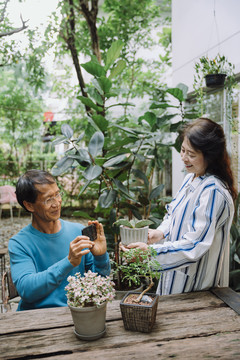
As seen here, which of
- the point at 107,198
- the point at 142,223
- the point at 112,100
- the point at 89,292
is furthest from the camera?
the point at 112,100

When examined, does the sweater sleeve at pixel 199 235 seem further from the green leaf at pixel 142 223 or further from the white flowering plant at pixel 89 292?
the white flowering plant at pixel 89 292

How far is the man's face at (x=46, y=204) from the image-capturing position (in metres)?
1.46

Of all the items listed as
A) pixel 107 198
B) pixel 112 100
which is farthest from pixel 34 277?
pixel 112 100

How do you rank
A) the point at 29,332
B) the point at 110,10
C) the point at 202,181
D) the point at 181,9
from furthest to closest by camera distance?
the point at 110,10 < the point at 181,9 < the point at 202,181 < the point at 29,332

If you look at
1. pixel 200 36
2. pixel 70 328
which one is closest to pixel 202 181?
pixel 70 328

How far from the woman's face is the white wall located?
1433 millimetres

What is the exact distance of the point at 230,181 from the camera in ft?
4.75

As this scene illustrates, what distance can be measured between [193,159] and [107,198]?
Answer: 3.13 ft

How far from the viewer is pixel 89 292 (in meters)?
1.02

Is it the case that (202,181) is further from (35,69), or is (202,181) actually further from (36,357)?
(35,69)

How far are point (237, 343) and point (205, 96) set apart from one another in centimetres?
299

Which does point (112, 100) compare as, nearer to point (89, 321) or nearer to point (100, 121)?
point (100, 121)

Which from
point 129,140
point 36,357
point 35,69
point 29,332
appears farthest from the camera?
point 35,69

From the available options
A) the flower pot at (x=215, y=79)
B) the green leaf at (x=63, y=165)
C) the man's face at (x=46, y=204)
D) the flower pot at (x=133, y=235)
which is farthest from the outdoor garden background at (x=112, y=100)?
the flower pot at (x=133, y=235)
